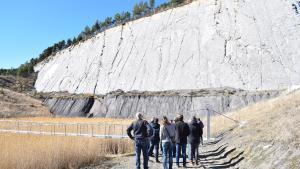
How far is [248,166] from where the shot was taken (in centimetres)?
1352

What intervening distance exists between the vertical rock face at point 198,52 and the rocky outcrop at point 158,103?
277 cm

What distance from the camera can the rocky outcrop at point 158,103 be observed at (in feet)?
153

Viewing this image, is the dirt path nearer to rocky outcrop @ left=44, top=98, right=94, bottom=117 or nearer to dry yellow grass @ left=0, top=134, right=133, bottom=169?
dry yellow grass @ left=0, top=134, right=133, bottom=169

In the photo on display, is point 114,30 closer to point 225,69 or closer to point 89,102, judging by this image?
point 89,102

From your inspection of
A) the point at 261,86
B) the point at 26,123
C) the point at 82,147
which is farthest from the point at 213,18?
the point at 82,147

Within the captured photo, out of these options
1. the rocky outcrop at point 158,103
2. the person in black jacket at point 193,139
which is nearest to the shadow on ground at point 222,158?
the person in black jacket at point 193,139

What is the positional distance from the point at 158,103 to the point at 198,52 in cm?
965

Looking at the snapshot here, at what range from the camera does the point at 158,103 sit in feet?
174

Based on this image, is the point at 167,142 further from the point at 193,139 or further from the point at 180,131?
the point at 193,139

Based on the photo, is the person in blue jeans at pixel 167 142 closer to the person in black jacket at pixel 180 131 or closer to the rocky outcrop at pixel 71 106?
the person in black jacket at pixel 180 131

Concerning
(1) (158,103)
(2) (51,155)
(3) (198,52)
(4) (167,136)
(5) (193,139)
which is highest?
(3) (198,52)

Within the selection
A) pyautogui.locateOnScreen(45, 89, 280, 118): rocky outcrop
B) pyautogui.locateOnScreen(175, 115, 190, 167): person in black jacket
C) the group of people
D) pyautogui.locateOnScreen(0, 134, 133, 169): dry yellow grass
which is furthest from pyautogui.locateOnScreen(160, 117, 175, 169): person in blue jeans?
pyautogui.locateOnScreen(45, 89, 280, 118): rocky outcrop

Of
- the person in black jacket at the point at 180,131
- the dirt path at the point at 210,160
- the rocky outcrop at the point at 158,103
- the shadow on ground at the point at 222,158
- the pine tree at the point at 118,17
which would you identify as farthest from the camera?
the pine tree at the point at 118,17

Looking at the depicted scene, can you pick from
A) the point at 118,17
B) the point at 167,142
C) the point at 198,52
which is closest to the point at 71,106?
the point at 198,52
